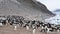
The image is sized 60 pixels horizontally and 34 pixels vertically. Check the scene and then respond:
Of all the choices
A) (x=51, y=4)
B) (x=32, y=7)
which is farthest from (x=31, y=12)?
(x=51, y=4)

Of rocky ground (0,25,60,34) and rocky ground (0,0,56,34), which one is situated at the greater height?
rocky ground (0,0,56,34)

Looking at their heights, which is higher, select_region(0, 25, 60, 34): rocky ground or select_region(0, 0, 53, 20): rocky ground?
select_region(0, 0, 53, 20): rocky ground

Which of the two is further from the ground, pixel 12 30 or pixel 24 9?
pixel 24 9

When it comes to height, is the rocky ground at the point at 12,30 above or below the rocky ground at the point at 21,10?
→ below

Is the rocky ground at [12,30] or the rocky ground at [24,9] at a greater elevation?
the rocky ground at [24,9]

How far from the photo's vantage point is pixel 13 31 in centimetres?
112

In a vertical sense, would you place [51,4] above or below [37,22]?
above

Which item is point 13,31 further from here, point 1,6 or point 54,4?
point 54,4

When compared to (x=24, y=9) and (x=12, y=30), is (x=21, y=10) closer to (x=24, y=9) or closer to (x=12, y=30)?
(x=24, y=9)

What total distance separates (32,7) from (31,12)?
5 cm

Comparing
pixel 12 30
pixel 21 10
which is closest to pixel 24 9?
pixel 21 10

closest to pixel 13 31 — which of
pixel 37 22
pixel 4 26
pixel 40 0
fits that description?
pixel 4 26

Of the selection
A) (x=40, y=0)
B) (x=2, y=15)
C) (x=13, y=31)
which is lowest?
(x=13, y=31)

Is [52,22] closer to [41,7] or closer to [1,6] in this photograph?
[41,7]
